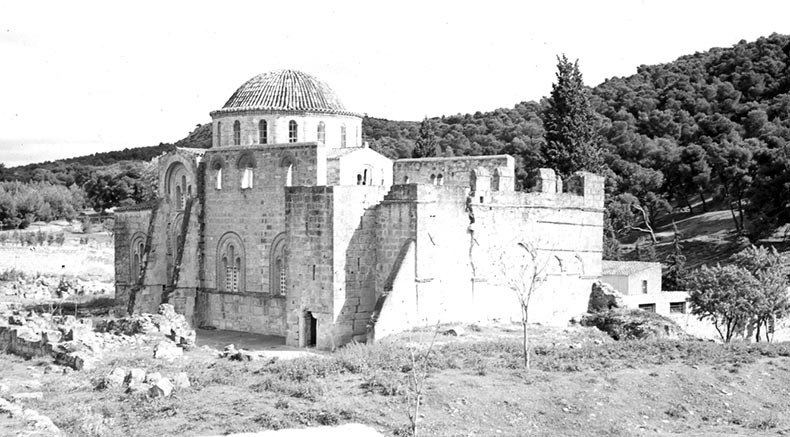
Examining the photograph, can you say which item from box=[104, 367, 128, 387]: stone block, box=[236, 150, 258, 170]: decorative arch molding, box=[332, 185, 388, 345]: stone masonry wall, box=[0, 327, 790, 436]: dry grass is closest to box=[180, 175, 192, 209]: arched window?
box=[236, 150, 258, 170]: decorative arch molding

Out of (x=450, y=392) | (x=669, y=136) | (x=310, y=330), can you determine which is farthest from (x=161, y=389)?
(x=669, y=136)

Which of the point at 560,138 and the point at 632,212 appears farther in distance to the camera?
the point at 632,212

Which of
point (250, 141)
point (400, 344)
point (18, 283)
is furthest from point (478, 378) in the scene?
point (18, 283)

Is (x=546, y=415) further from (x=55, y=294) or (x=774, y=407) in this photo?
(x=55, y=294)

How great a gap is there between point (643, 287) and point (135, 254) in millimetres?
21387

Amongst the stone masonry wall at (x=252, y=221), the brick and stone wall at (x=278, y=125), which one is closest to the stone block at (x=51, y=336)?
the stone masonry wall at (x=252, y=221)

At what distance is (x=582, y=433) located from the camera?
17469mm

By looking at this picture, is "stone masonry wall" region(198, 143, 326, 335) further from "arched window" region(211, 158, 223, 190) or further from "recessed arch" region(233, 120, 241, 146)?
"recessed arch" region(233, 120, 241, 146)

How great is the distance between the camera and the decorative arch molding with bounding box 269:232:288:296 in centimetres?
3019

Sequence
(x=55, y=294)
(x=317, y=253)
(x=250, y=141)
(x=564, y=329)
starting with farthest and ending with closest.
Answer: (x=55, y=294)
(x=250, y=141)
(x=564, y=329)
(x=317, y=253)

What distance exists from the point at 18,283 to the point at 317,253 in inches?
1035

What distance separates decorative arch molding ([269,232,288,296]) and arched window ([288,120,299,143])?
151 inches

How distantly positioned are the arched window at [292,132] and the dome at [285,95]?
546 mm

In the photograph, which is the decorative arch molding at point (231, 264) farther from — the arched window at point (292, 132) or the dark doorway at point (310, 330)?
the dark doorway at point (310, 330)
